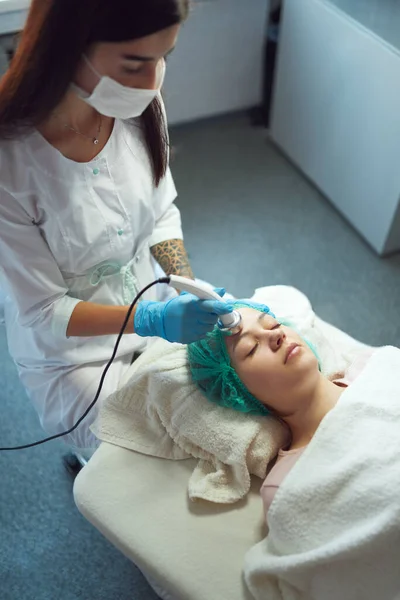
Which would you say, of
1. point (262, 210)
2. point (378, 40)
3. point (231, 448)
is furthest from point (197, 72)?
point (231, 448)

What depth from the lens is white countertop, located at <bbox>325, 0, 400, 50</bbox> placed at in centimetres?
195

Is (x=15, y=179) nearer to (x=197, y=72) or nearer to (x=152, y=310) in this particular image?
(x=152, y=310)

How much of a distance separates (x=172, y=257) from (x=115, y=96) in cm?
49

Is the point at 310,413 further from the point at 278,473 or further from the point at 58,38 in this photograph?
the point at 58,38

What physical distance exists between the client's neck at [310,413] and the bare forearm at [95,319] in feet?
1.32

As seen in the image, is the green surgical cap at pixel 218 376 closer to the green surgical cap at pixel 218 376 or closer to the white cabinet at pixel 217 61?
the green surgical cap at pixel 218 376

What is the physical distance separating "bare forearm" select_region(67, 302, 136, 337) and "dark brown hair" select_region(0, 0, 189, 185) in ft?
1.29

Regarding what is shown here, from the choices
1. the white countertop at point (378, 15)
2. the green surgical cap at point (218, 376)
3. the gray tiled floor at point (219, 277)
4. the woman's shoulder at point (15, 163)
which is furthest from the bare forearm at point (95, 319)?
the white countertop at point (378, 15)

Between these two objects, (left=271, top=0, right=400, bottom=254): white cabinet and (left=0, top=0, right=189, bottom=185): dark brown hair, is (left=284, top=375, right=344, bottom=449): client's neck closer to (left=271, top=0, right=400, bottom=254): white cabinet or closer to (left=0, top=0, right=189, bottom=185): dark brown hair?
(left=0, top=0, right=189, bottom=185): dark brown hair

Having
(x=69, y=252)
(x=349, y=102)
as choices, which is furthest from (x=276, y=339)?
(x=349, y=102)

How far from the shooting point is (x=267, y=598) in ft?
2.97

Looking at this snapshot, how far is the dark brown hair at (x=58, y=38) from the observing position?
0.84 metres

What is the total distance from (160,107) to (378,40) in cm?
112

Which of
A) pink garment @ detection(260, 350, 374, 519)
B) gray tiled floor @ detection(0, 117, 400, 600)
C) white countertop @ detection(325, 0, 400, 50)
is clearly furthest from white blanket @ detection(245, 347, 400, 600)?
white countertop @ detection(325, 0, 400, 50)
